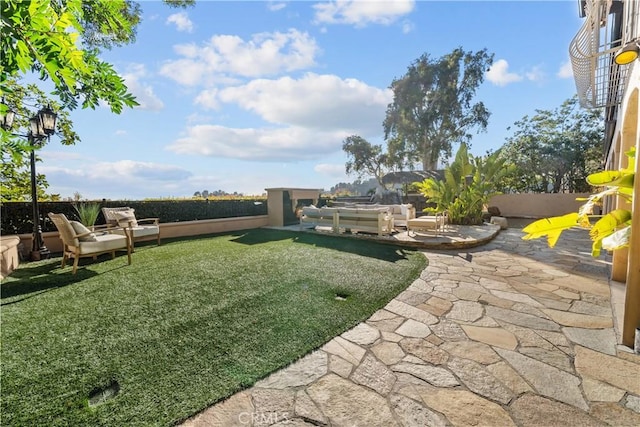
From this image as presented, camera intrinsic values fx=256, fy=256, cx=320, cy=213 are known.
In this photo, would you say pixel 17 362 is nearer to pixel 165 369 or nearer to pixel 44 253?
pixel 165 369

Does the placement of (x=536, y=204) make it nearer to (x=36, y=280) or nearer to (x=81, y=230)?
(x=81, y=230)

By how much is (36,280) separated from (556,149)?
83.5 feet

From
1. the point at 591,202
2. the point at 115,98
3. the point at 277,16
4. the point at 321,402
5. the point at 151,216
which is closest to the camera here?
the point at 115,98

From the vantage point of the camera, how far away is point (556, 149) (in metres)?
17.6

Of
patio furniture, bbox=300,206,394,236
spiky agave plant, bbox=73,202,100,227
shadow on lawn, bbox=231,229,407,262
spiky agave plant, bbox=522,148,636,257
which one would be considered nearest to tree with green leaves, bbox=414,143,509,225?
patio furniture, bbox=300,206,394,236

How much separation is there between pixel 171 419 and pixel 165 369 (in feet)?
1.84

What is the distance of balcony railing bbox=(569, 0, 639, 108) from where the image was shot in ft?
11.9

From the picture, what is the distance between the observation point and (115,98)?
1.44 m

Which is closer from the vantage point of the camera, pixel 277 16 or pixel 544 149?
pixel 277 16

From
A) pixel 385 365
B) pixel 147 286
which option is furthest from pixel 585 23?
pixel 147 286

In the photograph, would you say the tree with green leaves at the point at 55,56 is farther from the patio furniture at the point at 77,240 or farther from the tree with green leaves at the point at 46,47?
the patio furniture at the point at 77,240

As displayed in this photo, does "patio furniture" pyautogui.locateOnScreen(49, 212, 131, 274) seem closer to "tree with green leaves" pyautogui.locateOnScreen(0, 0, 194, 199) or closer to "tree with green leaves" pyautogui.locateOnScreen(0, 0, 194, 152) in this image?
"tree with green leaves" pyautogui.locateOnScreen(0, 0, 194, 199)

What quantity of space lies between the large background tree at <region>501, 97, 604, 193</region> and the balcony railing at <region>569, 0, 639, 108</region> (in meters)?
12.4

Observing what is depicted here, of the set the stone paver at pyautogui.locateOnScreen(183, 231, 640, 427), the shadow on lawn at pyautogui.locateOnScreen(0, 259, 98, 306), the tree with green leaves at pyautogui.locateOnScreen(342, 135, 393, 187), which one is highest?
the tree with green leaves at pyautogui.locateOnScreen(342, 135, 393, 187)
